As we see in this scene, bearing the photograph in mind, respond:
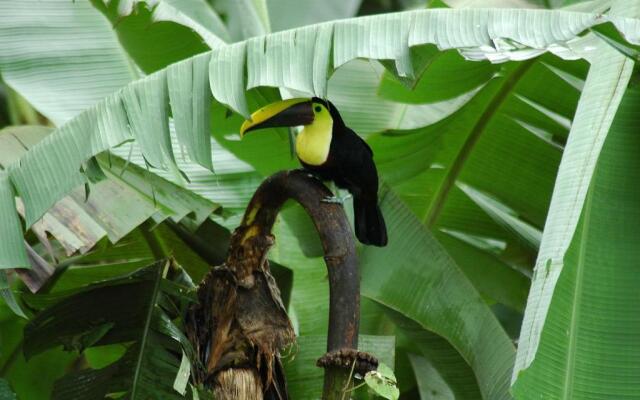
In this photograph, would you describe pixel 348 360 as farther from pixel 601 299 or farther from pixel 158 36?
pixel 158 36

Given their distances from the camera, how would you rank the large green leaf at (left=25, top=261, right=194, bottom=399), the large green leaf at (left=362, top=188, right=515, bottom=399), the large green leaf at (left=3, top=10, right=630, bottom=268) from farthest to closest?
the large green leaf at (left=362, top=188, right=515, bottom=399)
the large green leaf at (left=25, top=261, right=194, bottom=399)
the large green leaf at (left=3, top=10, right=630, bottom=268)

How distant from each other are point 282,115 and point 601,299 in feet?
2.33

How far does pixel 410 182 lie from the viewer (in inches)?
104

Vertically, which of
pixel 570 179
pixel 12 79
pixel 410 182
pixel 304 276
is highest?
pixel 570 179

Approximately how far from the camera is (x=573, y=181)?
164cm

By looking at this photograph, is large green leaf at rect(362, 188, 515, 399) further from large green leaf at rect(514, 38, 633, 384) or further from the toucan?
large green leaf at rect(514, 38, 633, 384)

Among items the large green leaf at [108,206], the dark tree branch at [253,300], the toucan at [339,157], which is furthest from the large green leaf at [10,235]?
the toucan at [339,157]

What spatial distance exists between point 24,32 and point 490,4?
4.13 ft

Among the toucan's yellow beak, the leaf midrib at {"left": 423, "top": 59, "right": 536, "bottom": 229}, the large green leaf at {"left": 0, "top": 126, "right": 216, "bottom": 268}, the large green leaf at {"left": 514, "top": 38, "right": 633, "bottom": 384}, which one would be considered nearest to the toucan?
the toucan's yellow beak

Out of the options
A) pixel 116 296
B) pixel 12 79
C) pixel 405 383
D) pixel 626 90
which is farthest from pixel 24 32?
pixel 626 90

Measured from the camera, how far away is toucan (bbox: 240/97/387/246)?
2.08m

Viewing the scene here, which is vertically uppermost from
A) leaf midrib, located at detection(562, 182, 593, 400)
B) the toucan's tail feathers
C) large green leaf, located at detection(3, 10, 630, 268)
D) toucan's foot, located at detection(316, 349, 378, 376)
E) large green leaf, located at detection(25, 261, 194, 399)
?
large green leaf, located at detection(3, 10, 630, 268)

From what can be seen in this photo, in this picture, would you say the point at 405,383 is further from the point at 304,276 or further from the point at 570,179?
the point at 570,179

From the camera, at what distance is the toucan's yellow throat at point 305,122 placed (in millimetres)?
1881
